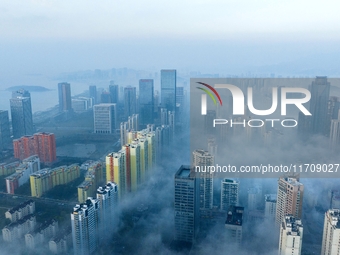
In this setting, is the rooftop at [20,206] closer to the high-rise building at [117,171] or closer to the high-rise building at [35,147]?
the high-rise building at [117,171]

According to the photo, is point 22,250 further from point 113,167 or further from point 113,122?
point 113,122

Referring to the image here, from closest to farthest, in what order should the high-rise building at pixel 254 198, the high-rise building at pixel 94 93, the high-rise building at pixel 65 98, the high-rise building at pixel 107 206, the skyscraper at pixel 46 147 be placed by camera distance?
1. the high-rise building at pixel 107 206
2. the high-rise building at pixel 254 198
3. the skyscraper at pixel 46 147
4. the high-rise building at pixel 65 98
5. the high-rise building at pixel 94 93

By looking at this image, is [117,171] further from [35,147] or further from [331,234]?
[331,234]

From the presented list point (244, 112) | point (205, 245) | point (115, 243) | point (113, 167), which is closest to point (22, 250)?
point (115, 243)

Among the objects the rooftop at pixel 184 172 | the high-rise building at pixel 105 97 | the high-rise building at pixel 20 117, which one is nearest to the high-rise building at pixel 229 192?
the rooftop at pixel 184 172

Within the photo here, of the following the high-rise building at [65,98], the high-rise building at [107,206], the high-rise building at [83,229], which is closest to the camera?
the high-rise building at [83,229]
